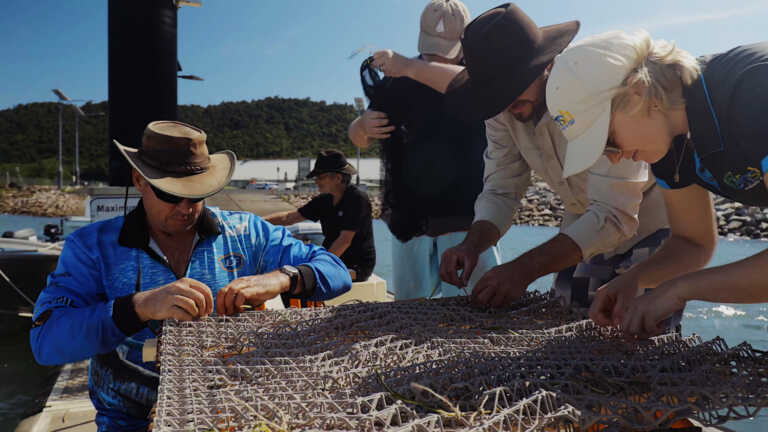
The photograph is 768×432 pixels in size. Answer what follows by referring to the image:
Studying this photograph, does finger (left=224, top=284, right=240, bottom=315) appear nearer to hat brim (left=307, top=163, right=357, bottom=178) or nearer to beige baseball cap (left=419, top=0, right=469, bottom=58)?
beige baseball cap (left=419, top=0, right=469, bottom=58)

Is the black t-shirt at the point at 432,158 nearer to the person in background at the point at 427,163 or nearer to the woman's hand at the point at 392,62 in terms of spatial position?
the person in background at the point at 427,163

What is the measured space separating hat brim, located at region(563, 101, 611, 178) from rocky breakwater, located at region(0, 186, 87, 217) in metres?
37.6

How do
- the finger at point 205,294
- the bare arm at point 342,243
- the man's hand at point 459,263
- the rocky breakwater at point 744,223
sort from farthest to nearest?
the rocky breakwater at point 744,223
the bare arm at point 342,243
the man's hand at point 459,263
the finger at point 205,294

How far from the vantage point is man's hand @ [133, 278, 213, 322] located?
4.40 feet

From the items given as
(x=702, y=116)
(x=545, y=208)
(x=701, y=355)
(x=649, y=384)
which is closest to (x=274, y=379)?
(x=649, y=384)

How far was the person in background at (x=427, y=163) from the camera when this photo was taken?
2.45m

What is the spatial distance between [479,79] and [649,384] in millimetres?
1132

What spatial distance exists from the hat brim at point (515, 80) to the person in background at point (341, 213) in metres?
2.62

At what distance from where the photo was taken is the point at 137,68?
310 cm

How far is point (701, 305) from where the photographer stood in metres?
7.95

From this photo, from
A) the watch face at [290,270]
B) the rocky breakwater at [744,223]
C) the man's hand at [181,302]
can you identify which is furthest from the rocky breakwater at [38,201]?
the man's hand at [181,302]

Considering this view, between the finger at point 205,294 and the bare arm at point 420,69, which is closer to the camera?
the finger at point 205,294

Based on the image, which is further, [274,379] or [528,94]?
[528,94]

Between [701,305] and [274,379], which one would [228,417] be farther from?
[701,305]
